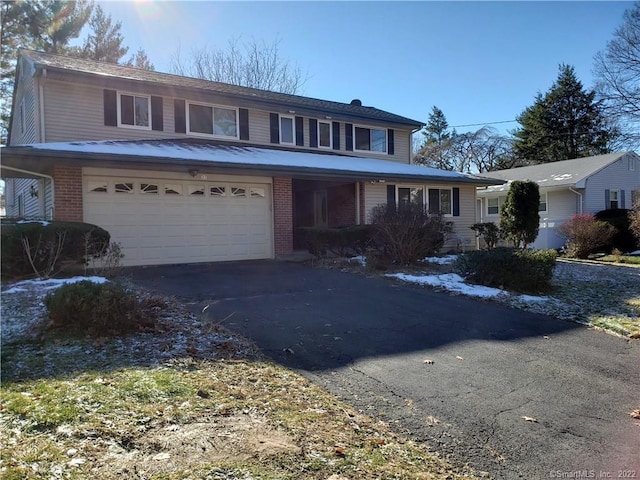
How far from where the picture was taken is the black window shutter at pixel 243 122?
1597 centimetres

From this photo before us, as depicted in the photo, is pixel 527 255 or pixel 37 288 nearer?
pixel 37 288

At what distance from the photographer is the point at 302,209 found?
18.0m

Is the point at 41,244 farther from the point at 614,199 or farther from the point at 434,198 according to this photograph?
the point at 614,199

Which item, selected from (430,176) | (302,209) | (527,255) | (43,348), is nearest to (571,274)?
(527,255)

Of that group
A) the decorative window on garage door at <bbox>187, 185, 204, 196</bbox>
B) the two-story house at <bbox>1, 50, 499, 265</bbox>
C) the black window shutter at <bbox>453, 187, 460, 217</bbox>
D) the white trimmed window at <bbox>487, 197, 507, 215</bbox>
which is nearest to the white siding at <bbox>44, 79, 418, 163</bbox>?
the two-story house at <bbox>1, 50, 499, 265</bbox>

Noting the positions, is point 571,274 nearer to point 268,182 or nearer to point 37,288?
point 268,182

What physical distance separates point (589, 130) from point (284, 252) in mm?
36031

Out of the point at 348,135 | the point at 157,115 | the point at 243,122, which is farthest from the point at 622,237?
the point at 157,115

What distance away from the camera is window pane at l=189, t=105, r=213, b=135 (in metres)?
15.0

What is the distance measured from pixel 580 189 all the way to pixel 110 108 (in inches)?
867

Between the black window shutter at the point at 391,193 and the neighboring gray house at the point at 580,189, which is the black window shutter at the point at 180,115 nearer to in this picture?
the black window shutter at the point at 391,193

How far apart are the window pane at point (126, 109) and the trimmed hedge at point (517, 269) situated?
36.3 feet

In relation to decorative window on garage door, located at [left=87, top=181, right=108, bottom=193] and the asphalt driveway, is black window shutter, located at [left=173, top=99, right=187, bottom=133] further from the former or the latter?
the asphalt driveway

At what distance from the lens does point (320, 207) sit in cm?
1762
